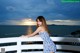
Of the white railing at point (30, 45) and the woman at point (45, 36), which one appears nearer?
the woman at point (45, 36)

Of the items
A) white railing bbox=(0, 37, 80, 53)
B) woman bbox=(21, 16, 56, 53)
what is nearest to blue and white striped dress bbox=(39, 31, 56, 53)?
woman bbox=(21, 16, 56, 53)

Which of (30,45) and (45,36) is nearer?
(45,36)

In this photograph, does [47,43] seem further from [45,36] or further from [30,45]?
[30,45]

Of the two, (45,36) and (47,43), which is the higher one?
(45,36)

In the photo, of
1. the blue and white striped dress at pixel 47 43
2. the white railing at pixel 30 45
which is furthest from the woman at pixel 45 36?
the white railing at pixel 30 45

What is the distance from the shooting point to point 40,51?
938cm

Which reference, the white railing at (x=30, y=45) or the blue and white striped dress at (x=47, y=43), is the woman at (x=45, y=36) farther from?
the white railing at (x=30, y=45)

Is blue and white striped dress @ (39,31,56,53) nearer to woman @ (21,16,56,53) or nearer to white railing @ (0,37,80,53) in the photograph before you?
woman @ (21,16,56,53)

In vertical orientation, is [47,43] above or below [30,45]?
below

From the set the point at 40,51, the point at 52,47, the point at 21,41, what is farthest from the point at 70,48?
the point at 52,47

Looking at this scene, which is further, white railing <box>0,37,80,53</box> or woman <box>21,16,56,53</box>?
white railing <box>0,37,80,53</box>

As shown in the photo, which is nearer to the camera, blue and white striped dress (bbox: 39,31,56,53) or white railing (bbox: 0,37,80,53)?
blue and white striped dress (bbox: 39,31,56,53)

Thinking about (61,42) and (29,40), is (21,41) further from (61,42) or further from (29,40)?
(61,42)

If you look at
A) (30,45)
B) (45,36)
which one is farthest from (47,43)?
(30,45)
